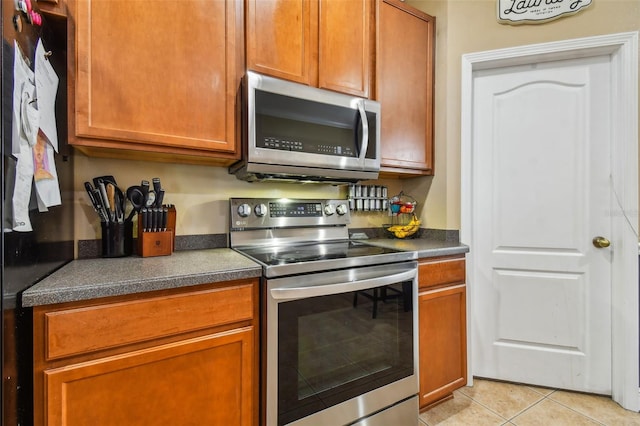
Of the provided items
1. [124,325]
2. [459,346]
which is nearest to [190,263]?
[124,325]

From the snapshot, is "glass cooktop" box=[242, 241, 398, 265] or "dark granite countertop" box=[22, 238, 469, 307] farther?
"glass cooktop" box=[242, 241, 398, 265]

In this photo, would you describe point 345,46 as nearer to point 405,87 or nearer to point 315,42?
point 315,42

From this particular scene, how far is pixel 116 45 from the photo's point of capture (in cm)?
117

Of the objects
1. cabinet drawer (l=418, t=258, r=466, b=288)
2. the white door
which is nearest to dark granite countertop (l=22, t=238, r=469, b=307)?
cabinet drawer (l=418, t=258, r=466, b=288)

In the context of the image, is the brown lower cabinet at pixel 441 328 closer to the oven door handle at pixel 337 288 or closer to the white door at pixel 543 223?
the oven door handle at pixel 337 288

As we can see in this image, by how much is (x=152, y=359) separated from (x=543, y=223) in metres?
2.17

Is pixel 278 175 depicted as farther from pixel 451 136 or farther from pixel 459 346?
pixel 459 346

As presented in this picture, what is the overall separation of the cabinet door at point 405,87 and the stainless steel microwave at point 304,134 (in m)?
0.20

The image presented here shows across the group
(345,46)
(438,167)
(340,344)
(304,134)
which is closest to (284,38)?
(345,46)

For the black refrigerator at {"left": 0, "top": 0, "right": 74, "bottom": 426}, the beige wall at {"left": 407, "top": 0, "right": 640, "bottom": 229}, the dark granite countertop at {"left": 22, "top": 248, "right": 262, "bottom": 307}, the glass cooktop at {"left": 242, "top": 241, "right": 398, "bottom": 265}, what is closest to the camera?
the black refrigerator at {"left": 0, "top": 0, "right": 74, "bottom": 426}

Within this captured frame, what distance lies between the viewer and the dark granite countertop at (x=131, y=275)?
0.84 m

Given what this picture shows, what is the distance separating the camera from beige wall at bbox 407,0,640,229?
6.12 ft

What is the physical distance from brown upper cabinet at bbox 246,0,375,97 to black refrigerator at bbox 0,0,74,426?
800 mm

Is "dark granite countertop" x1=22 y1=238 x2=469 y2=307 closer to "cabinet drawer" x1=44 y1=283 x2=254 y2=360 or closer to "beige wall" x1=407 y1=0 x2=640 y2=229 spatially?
"cabinet drawer" x1=44 y1=283 x2=254 y2=360
